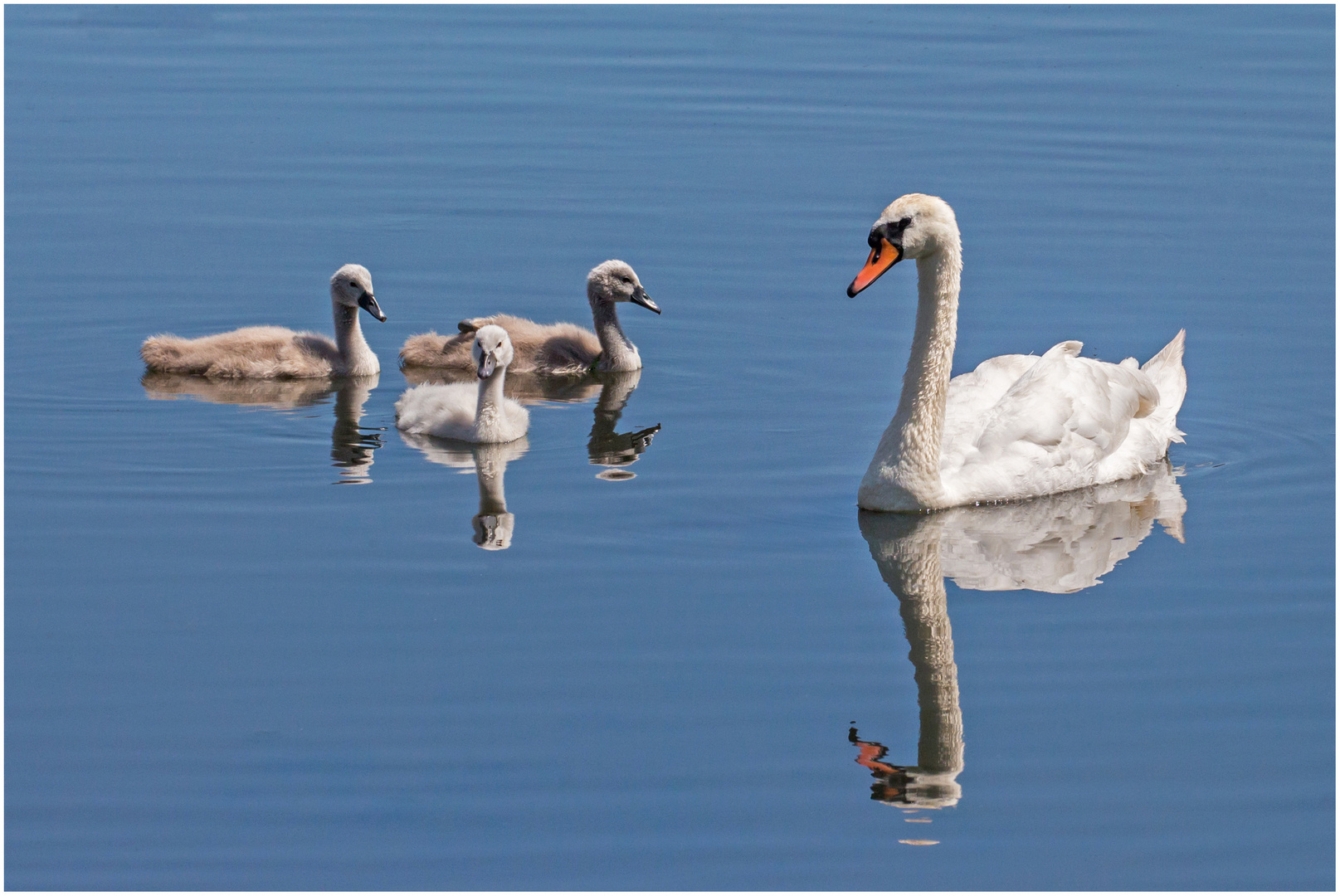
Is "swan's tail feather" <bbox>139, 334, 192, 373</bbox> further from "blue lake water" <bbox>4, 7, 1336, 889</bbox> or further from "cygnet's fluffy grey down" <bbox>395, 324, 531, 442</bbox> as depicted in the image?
"cygnet's fluffy grey down" <bbox>395, 324, 531, 442</bbox>

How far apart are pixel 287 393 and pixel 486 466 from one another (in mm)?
2199

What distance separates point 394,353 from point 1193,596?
629cm

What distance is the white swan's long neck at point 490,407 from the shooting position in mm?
11273

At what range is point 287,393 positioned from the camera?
41.1ft

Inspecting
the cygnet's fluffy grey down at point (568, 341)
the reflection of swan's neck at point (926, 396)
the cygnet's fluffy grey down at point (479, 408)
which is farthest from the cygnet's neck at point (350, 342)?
the reflection of swan's neck at point (926, 396)

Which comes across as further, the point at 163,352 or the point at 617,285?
the point at 617,285

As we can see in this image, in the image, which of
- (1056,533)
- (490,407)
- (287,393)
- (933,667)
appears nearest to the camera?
(933,667)

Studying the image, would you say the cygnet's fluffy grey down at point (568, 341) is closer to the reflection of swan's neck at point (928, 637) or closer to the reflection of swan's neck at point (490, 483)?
the reflection of swan's neck at point (490, 483)

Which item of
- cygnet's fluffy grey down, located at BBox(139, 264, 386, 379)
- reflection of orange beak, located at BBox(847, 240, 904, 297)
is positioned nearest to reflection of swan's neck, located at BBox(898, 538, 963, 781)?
reflection of orange beak, located at BBox(847, 240, 904, 297)

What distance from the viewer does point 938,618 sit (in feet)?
28.5

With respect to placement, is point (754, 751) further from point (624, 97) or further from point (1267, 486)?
point (624, 97)

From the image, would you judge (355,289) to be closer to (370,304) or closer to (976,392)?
(370,304)

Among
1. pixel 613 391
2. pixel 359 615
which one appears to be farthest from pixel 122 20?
pixel 359 615

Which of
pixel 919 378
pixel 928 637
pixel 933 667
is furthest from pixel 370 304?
pixel 933 667
